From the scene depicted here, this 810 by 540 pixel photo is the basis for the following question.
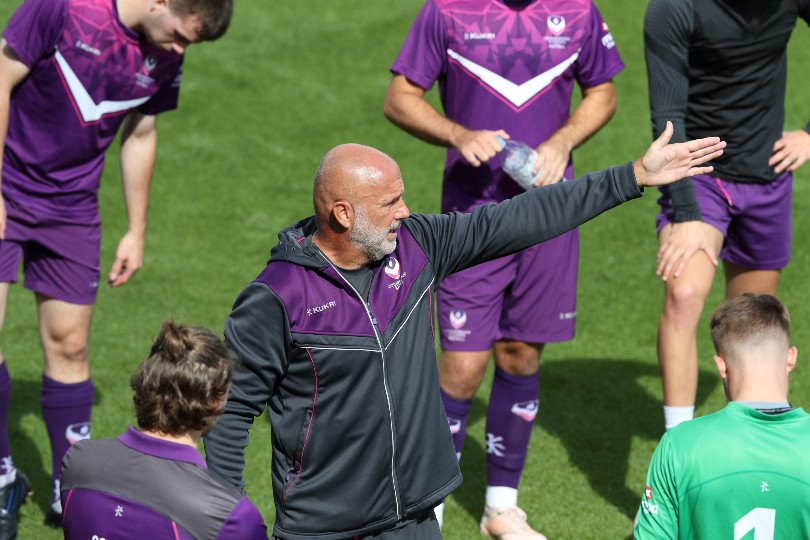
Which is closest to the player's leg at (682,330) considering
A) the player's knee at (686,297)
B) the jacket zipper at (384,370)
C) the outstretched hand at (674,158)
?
the player's knee at (686,297)

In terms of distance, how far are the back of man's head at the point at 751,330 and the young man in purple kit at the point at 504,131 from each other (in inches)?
72.2

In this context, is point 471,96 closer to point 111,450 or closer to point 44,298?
point 44,298

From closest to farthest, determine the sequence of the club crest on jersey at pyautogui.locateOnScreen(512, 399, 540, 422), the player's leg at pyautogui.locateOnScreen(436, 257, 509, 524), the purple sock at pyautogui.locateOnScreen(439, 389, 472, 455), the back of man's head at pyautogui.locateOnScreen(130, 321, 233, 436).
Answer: the back of man's head at pyautogui.locateOnScreen(130, 321, 233, 436) < the player's leg at pyautogui.locateOnScreen(436, 257, 509, 524) < the purple sock at pyautogui.locateOnScreen(439, 389, 472, 455) < the club crest on jersey at pyautogui.locateOnScreen(512, 399, 540, 422)

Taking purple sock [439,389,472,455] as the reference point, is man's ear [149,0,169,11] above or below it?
above

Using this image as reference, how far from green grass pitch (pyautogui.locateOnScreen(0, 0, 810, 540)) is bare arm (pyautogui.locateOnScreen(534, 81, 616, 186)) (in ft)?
5.71

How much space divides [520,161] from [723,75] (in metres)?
1.14

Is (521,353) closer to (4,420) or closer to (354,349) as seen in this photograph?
(354,349)

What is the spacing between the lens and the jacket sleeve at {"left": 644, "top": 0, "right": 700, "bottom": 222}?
5758mm

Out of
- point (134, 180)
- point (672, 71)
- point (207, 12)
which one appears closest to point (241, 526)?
point (207, 12)

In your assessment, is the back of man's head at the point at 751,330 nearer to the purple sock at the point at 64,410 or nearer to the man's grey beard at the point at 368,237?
the man's grey beard at the point at 368,237

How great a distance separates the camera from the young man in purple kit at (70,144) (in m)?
5.60

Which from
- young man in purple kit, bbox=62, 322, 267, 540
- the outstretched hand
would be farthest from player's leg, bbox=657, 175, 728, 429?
young man in purple kit, bbox=62, 322, 267, 540

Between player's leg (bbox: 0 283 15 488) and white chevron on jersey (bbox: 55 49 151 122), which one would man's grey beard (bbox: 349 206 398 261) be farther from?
player's leg (bbox: 0 283 15 488)

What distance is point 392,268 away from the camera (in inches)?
170
